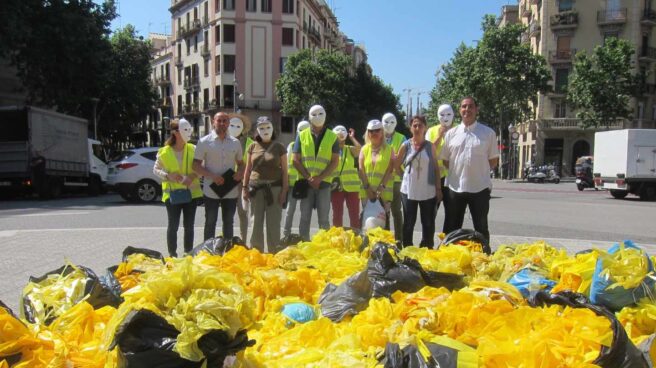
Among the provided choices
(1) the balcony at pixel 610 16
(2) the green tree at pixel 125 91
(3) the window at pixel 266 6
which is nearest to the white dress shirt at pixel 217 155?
(2) the green tree at pixel 125 91

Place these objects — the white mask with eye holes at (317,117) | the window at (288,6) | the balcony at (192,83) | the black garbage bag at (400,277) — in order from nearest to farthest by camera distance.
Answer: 1. the black garbage bag at (400,277)
2. the white mask with eye holes at (317,117)
3. the window at (288,6)
4. the balcony at (192,83)

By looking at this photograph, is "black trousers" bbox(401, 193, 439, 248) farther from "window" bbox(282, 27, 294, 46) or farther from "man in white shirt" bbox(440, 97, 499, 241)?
"window" bbox(282, 27, 294, 46)

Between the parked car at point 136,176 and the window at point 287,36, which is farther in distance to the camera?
the window at point 287,36

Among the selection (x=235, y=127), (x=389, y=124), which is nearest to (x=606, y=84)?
(x=389, y=124)

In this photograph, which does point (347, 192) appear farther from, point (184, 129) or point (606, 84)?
point (606, 84)

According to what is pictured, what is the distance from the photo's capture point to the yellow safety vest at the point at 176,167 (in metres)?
6.25

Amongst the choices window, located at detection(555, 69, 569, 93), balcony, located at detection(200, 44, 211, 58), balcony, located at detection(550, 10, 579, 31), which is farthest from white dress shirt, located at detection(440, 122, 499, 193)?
balcony, located at detection(200, 44, 211, 58)

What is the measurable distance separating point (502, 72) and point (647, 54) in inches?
730

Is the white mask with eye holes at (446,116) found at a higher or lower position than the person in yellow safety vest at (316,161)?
higher

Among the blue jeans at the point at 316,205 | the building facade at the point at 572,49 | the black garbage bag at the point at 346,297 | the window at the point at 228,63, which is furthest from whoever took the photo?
the window at the point at 228,63

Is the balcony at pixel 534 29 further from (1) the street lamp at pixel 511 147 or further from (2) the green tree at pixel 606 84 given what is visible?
(1) the street lamp at pixel 511 147

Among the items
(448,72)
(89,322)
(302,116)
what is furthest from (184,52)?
(89,322)

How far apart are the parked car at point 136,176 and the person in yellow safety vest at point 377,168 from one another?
9578 mm

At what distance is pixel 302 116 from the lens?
5431 centimetres
